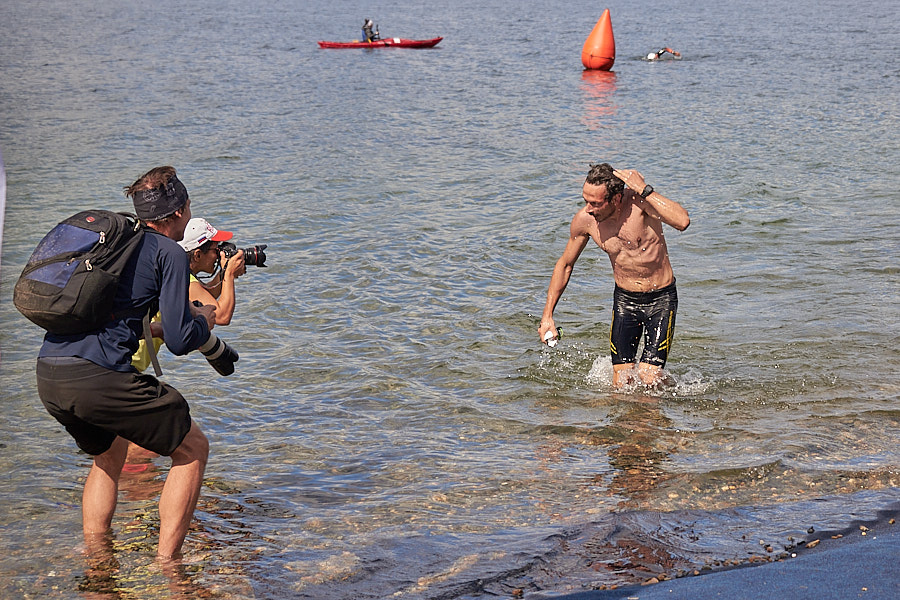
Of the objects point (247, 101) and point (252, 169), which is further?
point (247, 101)

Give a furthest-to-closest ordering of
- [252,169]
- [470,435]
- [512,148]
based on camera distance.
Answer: [512,148] < [252,169] < [470,435]

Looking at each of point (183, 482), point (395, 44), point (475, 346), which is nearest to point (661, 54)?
point (395, 44)

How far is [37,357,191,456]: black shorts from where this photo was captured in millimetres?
4102

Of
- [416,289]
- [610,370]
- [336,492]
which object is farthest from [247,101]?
[336,492]

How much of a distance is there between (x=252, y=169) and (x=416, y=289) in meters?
7.88

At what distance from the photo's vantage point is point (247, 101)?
26.1m

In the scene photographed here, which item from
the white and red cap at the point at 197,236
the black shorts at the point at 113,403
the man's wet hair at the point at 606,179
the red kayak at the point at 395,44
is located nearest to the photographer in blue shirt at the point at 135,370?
the black shorts at the point at 113,403

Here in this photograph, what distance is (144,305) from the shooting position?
13.8 feet

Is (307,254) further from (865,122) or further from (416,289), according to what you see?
(865,122)

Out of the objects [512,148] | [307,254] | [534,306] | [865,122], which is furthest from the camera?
[865,122]

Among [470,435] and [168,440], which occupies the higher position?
[168,440]

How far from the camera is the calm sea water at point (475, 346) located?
16.9ft

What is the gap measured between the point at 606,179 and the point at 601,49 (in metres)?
25.5

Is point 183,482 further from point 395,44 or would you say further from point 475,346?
point 395,44
